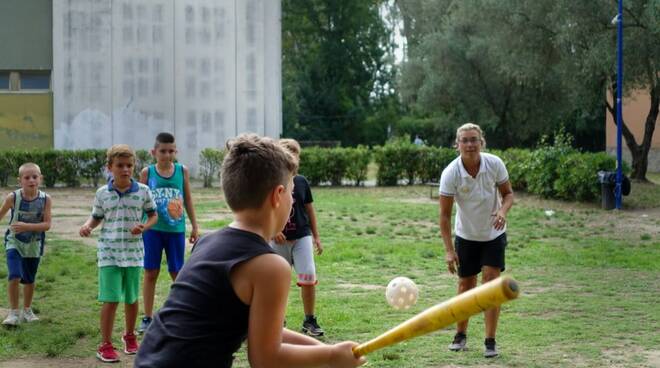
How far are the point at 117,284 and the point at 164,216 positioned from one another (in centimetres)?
104

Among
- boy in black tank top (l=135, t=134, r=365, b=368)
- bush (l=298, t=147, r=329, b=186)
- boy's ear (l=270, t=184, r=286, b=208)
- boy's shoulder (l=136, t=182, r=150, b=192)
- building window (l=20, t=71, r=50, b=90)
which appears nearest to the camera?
boy in black tank top (l=135, t=134, r=365, b=368)

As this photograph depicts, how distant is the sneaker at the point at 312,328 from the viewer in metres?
8.79

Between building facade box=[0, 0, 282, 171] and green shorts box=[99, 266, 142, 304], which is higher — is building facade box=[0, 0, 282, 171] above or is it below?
above

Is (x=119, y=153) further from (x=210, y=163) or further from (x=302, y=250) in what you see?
(x=210, y=163)

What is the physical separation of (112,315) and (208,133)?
1046 inches

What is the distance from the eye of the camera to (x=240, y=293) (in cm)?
313

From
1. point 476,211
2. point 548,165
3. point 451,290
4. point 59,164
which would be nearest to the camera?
point 476,211

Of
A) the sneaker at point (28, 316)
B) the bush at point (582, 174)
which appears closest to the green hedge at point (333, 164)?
the bush at point (582, 174)

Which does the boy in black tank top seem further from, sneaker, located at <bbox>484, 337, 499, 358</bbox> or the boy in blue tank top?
the boy in blue tank top

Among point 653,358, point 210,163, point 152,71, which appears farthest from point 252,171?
point 152,71

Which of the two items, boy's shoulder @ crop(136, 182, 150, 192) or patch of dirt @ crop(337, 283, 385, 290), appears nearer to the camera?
boy's shoulder @ crop(136, 182, 150, 192)

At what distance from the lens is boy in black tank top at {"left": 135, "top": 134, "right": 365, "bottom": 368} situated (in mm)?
3125

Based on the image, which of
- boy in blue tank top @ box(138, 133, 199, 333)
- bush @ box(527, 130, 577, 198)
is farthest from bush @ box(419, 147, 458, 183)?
boy in blue tank top @ box(138, 133, 199, 333)

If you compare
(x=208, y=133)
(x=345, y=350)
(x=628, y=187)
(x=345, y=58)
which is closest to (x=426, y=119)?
(x=345, y=58)
